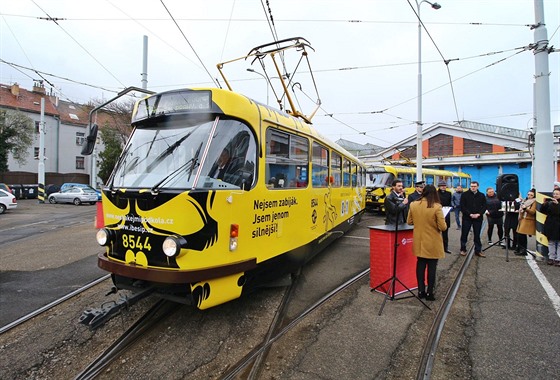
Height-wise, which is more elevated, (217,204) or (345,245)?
(217,204)

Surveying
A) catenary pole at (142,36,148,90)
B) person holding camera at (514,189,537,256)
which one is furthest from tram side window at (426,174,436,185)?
catenary pole at (142,36,148,90)

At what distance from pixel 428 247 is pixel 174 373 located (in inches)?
147

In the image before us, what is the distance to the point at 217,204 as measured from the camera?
3.53 meters

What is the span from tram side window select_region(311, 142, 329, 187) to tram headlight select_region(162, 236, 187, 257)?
300 cm

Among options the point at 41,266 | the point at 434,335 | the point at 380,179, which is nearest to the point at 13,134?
the point at 41,266

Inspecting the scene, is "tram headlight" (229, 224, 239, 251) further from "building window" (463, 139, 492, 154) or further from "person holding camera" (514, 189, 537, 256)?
"building window" (463, 139, 492, 154)

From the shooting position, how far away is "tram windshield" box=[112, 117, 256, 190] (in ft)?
12.1

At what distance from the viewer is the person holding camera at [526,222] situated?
7957mm

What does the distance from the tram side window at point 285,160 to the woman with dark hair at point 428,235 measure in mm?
1884

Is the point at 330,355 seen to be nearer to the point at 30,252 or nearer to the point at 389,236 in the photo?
the point at 389,236

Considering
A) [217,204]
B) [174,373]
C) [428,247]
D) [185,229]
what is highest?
[217,204]

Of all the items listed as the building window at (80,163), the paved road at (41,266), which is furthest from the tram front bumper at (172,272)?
the building window at (80,163)

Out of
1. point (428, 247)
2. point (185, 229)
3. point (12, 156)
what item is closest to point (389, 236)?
point (428, 247)

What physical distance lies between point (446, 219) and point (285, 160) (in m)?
4.56
